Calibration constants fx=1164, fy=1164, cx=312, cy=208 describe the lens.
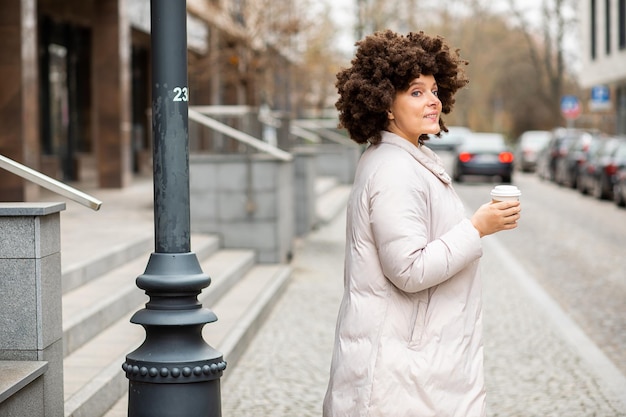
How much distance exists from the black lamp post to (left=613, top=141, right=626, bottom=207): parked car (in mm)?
20099

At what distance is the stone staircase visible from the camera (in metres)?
6.36

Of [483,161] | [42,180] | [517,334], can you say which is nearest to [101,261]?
[517,334]

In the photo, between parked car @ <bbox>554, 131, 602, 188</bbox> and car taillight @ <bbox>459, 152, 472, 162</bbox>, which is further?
car taillight @ <bbox>459, 152, 472, 162</bbox>

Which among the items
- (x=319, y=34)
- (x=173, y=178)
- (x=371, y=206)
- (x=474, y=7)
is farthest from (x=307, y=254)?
(x=474, y=7)

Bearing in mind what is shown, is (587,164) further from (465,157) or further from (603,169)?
(465,157)

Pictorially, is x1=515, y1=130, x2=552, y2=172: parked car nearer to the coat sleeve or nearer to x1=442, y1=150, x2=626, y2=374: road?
x1=442, y1=150, x2=626, y2=374: road

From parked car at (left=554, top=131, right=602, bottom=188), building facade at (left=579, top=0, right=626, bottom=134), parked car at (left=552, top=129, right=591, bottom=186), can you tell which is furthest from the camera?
building facade at (left=579, top=0, right=626, bottom=134)

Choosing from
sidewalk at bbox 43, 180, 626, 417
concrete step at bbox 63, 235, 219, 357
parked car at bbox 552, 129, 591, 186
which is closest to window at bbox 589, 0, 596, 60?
parked car at bbox 552, 129, 591, 186

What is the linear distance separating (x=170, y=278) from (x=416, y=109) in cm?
134

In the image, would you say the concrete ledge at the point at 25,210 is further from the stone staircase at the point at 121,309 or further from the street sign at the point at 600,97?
the street sign at the point at 600,97

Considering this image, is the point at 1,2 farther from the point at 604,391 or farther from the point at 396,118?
the point at 396,118

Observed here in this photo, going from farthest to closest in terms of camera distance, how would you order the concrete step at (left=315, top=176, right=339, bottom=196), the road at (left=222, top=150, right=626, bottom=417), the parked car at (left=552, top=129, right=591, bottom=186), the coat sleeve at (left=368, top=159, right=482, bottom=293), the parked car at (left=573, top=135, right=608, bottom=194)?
the parked car at (left=552, top=129, right=591, bottom=186) < the parked car at (left=573, top=135, right=608, bottom=194) < the concrete step at (left=315, top=176, right=339, bottom=196) < the road at (left=222, top=150, right=626, bottom=417) < the coat sleeve at (left=368, top=159, right=482, bottom=293)

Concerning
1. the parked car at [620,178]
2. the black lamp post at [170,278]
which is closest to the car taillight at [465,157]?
the parked car at [620,178]

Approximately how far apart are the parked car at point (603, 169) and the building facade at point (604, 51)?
1665cm
